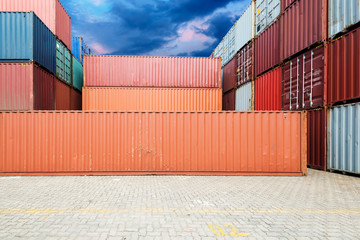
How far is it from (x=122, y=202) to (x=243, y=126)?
589 centimetres

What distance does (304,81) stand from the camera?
11469mm

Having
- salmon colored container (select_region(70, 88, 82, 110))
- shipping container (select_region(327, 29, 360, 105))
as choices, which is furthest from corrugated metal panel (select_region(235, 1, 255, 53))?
salmon colored container (select_region(70, 88, 82, 110))

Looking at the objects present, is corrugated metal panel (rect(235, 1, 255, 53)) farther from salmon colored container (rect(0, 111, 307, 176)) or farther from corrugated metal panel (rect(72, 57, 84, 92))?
corrugated metal panel (rect(72, 57, 84, 92))

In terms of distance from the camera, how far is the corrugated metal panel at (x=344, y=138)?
8.66 metres

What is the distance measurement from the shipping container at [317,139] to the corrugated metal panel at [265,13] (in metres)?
7.24

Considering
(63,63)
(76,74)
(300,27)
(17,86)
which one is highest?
(300,27)

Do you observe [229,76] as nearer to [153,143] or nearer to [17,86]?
[153,143]

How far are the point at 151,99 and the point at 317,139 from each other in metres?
11.0

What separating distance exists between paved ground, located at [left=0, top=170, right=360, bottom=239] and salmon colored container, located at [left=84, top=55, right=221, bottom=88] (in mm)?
9678

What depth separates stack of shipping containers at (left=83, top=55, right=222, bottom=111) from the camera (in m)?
15.9

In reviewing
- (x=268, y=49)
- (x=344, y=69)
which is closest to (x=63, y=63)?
(x=268, y=49)

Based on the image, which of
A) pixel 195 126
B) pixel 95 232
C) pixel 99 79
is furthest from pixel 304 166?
pixel 99 79

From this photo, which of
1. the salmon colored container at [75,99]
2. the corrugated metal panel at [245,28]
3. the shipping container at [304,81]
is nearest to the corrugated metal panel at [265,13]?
the corrugated metal panel at [245,28]

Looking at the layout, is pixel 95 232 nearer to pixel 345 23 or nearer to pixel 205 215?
pixel 205 215
